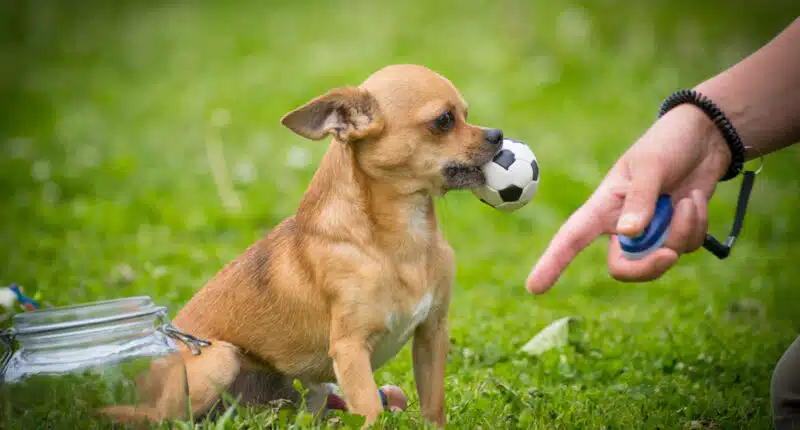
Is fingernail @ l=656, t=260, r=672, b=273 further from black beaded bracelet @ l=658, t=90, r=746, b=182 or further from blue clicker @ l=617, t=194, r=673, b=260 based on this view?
black beaded bracelet @ l=658, t=90, r=746, b=182

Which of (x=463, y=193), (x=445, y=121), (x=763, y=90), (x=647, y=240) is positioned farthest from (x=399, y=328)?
(x=463, y=193)

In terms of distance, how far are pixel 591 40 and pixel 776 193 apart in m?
4.59

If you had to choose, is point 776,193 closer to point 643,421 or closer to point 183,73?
point 643,421

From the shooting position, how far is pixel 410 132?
145 inches

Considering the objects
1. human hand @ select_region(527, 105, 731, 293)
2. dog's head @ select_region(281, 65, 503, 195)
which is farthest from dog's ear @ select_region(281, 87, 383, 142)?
human hand @ select_region(527, 105, 731, 293)

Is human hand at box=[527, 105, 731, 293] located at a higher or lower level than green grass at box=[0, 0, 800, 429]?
higher

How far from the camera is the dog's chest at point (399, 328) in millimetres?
3605

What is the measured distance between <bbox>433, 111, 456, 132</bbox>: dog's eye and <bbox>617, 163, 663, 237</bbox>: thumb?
100 cm

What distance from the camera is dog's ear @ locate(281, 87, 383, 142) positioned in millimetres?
3645

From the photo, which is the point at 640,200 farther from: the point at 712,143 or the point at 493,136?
the point at 493,136

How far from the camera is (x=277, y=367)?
3896 millimetres

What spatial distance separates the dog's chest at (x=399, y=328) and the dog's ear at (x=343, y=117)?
70 centimetres

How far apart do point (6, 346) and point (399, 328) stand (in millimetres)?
1481

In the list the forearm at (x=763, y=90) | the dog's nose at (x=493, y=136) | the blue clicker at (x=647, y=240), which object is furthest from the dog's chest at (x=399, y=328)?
the forearm at (x=763, y=90)
